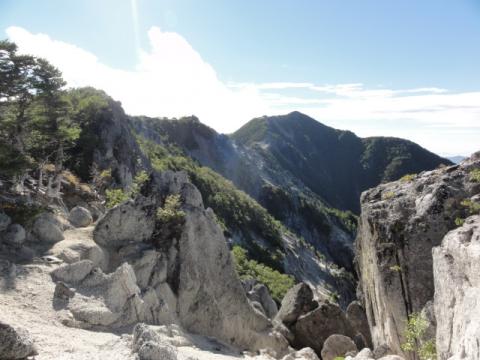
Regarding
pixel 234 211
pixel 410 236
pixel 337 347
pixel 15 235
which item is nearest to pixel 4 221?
pixel 15 235

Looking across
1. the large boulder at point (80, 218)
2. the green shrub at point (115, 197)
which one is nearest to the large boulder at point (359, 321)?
the green shrub at point (115, 197)

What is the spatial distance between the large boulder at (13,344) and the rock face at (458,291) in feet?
42.8

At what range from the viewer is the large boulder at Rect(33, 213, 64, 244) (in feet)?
78.3

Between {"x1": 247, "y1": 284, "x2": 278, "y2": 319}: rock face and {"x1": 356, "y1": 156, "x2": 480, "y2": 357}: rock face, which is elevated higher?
{"x1": 356, "y1": 156, "x2": 480, "y2": 357}: rock face

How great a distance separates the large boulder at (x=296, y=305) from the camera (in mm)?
38375

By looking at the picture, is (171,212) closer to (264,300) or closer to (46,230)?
(46,230)

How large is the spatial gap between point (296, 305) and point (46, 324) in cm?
2606

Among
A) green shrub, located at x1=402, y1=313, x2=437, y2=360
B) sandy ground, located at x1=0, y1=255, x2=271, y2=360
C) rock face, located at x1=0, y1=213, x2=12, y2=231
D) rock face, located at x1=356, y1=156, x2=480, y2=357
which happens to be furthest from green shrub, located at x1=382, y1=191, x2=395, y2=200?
rock face, located at x1=0, y1=213, x2=12, y2=231

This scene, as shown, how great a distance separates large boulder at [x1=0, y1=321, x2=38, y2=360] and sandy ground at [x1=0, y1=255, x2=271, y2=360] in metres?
0.58

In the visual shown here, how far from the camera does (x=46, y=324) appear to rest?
17172mm

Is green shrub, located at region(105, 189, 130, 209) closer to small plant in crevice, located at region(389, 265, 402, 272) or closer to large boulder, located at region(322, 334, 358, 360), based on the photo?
large boulder, located at region(322, 334, 358, 360)

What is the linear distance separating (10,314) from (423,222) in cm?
2017

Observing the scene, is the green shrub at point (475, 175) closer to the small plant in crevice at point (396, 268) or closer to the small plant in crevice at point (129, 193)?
the small plant in crevice at point (396, 268)

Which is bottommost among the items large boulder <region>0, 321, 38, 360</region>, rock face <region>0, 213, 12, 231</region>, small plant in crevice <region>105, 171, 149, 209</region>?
large boulder <region>0, 321, 38, 360</region>
